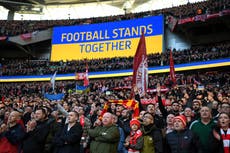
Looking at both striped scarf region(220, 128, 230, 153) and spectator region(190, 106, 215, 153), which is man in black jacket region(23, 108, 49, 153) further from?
striped scarf region(220, 128, 230, 153)

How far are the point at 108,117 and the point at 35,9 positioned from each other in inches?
1772

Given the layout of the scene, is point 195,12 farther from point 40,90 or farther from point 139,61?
point 139,61

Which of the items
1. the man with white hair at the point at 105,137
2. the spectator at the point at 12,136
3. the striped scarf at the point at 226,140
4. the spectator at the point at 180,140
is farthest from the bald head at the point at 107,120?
the striped scarf at the point at 226,140

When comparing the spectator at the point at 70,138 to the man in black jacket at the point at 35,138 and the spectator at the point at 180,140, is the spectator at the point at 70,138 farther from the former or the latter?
the spectator at the point at 180,140

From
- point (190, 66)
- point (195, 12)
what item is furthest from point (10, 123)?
point (195, 12)

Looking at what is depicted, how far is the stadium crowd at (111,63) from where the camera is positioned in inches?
942

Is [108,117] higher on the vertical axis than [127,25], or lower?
lower

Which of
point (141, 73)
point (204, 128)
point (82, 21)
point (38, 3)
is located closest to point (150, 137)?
point (204, 128)

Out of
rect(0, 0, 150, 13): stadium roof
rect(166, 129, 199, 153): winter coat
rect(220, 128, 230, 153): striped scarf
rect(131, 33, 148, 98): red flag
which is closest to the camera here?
rect(220, 128, 230, 153): striped scarf

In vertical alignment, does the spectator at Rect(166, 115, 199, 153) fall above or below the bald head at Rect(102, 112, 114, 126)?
below

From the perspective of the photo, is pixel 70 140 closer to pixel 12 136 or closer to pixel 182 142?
pixel 12 136

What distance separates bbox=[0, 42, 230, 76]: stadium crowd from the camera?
78.5 ft

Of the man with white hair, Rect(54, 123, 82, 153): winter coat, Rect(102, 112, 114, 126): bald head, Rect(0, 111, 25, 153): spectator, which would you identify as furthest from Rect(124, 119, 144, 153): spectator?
Rect(0, 111, 25, 153): spectator

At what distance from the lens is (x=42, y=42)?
38.3 meters
